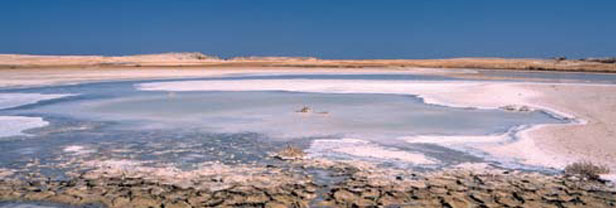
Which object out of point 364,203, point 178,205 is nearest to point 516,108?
point 364,203

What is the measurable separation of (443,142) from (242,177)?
143 inches

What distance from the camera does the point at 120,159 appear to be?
7.62m

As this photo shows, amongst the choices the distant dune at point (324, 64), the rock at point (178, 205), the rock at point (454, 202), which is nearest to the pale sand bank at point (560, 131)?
the rock at point (454, 202)

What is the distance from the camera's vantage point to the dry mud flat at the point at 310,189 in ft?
18.4

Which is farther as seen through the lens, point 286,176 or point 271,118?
point 271,118

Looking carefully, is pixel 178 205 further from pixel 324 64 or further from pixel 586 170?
pixel 324 64

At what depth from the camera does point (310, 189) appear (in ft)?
19.9

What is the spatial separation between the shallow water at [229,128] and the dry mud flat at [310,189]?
1.99 ft

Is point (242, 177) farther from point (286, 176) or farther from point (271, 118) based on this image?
point (271, 118)

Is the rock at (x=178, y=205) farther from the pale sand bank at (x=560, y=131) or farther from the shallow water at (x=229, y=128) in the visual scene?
the pale sand bank at (x=560, y=131)

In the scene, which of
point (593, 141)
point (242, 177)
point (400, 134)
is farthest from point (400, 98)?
point (242, 177)

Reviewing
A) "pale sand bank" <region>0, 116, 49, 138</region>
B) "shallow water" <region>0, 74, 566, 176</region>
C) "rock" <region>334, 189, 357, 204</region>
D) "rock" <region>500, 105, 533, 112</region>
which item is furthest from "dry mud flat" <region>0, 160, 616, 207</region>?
"rock" <region>500, 105, 533, 112</region>

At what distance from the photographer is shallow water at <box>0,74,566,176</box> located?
25.9 feet

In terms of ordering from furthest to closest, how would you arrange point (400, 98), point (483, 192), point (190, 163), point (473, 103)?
1. point (400, 98)
2. point (473, 103)
3. point (190, 163)
4. point (483, 192)
